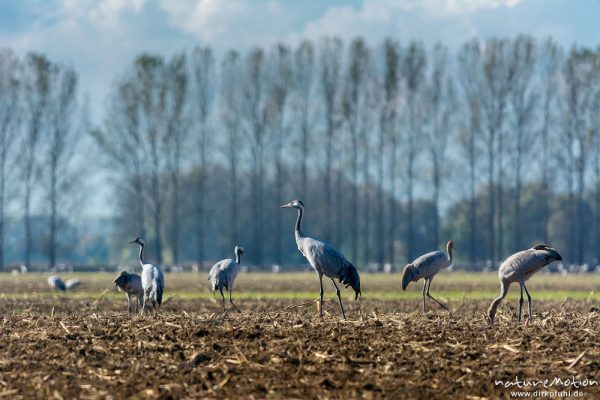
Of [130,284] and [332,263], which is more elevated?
[332,263]

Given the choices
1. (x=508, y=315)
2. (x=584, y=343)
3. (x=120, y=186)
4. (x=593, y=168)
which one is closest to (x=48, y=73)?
(x=120, y=186)

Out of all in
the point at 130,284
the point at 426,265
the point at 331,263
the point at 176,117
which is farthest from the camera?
the point at 176,117

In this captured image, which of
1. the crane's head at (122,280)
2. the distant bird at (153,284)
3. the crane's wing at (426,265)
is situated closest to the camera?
the distant bird at (153,284)

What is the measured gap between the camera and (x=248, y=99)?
3093 inches

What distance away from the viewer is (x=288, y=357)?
43.5ft

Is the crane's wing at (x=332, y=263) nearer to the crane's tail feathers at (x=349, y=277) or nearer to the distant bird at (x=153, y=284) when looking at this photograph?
the crane's tail feathers at (x=349, y=277)

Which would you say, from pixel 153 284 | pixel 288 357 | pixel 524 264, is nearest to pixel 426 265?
pixel 524 264

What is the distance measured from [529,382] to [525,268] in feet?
21.6

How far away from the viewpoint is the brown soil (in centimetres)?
1195

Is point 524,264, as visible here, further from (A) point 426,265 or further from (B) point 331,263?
(A) point 426,265

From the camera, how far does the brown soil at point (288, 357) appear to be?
11.9 metres

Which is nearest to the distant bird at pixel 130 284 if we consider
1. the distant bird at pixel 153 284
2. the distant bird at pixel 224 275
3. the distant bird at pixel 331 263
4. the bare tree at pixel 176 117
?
the distant bird at pixel 153 284

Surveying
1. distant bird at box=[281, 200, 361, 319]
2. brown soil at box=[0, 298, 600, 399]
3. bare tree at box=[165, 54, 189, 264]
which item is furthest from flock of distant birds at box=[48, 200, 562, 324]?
bare tree at box=[165, 54, 189, 264]

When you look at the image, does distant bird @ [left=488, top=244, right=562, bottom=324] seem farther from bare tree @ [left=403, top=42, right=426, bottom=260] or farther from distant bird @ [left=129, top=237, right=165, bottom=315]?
bare tree @ [left=403, top=42, right=426, bottom=260]
